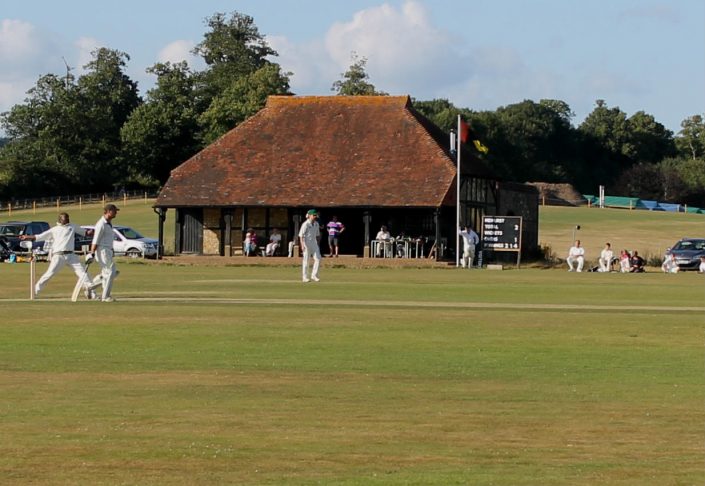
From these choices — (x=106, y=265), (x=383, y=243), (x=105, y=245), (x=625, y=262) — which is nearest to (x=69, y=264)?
(x=106, y=265)

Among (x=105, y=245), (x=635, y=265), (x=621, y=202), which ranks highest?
(x=621, y=202)

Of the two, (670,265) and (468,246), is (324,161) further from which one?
(670,265)

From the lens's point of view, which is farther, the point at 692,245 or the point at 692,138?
the point at 692,138

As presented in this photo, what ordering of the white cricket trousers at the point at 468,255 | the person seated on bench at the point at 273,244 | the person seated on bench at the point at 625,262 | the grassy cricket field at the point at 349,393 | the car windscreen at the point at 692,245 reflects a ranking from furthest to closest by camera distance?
the person seated on bench at the point at 273,244, the car windscreen at the point at 692,245, the white cricket trousers at the point at 468,255, the person seated on bench at the point at 625,262, the grassy cricket field at the point at 349,393

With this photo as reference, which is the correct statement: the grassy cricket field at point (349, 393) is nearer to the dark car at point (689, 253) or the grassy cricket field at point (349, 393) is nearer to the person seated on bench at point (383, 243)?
the dark car at point (689, 253)

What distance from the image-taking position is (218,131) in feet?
354

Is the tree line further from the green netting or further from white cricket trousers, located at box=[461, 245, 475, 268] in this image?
white cricket trousers, located at box=[461, 245, 475, 268]

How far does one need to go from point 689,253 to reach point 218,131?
6117cm

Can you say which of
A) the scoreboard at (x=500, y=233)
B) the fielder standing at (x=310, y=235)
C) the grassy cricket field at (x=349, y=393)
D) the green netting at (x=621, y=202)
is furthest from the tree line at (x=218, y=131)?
the grassy cricket field at (x=349, y=393)

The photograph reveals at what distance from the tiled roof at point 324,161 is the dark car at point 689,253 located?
9062 millimetres

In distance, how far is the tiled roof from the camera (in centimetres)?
5719

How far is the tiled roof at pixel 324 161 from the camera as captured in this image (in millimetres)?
57188

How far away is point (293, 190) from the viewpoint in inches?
2296

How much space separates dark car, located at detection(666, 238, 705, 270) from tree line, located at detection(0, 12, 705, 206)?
188 feet
